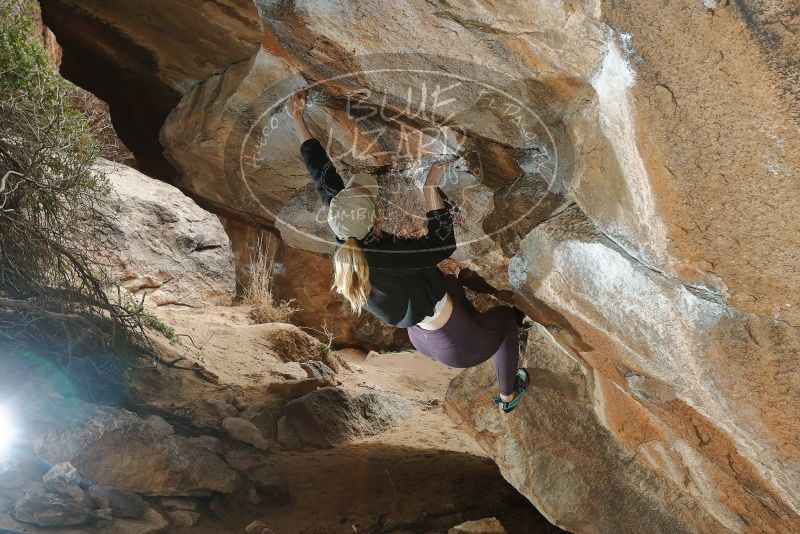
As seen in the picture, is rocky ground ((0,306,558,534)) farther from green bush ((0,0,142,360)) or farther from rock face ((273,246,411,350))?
rock face ((273,246,411,350))

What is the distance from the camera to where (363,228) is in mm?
2686

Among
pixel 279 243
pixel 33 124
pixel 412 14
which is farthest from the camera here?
pixel 279 243

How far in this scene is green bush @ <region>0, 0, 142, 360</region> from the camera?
151 inches

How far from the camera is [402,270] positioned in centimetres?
278

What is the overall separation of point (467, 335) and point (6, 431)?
244 centimetres

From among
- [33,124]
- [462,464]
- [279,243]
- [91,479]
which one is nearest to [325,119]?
[33,124]

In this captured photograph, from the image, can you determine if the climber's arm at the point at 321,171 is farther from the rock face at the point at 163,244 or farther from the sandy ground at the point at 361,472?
the rock face at the point at 163,244

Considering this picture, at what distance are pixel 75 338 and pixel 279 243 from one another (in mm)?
4361

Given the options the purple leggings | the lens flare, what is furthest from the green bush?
the purple leggings

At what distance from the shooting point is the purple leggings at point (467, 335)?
299cm

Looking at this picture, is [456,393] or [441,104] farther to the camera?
[456,393]

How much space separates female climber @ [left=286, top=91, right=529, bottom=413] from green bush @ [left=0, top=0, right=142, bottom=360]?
6.01ft

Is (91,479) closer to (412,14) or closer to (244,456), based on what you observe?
(244,456)

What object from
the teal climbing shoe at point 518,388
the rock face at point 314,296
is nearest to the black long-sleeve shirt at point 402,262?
the teal climbing shoe at point 518,388
